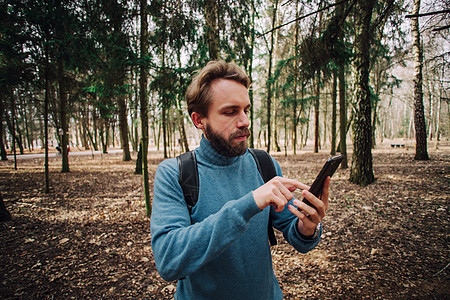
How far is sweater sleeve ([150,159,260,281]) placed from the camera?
2.93 ft

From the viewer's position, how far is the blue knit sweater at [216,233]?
2.99 ft

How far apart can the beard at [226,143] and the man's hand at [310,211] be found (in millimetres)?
471

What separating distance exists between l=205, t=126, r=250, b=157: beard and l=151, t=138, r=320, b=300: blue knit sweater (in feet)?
0.14

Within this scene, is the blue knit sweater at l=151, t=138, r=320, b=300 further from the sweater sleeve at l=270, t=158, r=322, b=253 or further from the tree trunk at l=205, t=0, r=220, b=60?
the tree trunk at l=205, t=0, r=220, b=60

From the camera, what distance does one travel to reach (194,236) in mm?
930

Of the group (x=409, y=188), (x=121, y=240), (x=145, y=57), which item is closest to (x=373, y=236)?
(x=409, y=188)

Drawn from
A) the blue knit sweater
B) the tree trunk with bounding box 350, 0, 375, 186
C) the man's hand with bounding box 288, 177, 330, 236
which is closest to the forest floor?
the tree trunk with bounding box 350, 0, 375, 186

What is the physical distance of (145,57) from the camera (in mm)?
4715

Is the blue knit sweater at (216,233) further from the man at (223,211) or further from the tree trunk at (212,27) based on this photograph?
the tree trunk at (212,27)

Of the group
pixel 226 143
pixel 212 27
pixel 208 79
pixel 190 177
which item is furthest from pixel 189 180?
pixel 212 27

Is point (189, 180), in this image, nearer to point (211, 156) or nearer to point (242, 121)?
point (211, 156)

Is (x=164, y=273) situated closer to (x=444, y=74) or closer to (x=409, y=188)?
(x=444, y=74)

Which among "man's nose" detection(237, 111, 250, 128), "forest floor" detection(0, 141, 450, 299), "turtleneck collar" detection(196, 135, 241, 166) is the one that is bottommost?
"forest floor" detection(0, 141, 450, 299)

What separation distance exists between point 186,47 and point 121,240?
504 cm
